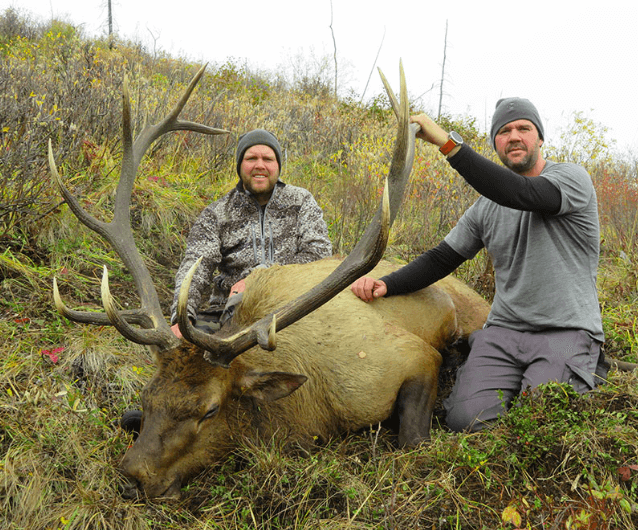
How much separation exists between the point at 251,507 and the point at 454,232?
2.44m

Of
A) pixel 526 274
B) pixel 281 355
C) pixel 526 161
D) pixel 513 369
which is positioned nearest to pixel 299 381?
pixel 281 355

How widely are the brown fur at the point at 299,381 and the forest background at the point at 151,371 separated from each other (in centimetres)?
15

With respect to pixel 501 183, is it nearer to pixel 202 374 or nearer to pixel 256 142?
pixel 202 374

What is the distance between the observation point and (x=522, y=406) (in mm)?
2848

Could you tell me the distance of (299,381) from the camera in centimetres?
279

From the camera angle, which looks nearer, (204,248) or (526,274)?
(526,274)

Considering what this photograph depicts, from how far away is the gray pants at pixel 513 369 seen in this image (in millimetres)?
3102

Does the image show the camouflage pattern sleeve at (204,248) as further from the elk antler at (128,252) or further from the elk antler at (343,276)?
the elk antler at (343,276)

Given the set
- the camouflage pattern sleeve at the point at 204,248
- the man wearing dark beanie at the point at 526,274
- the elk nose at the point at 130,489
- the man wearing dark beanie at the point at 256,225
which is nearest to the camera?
the elk nose at the point at 130,489

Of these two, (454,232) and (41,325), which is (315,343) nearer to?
(454,232)

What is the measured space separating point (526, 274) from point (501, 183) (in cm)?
85

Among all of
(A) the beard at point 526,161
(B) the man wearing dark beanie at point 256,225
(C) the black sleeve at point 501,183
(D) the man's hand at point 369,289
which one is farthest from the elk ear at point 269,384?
(A) the beard at point 526,161

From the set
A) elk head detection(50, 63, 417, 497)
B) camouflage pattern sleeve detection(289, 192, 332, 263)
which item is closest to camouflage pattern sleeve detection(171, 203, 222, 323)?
camouflage pattern sleeve detection(289, 192, 332, 263)

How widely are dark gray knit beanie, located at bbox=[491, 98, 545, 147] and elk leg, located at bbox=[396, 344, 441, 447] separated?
1730 mm
